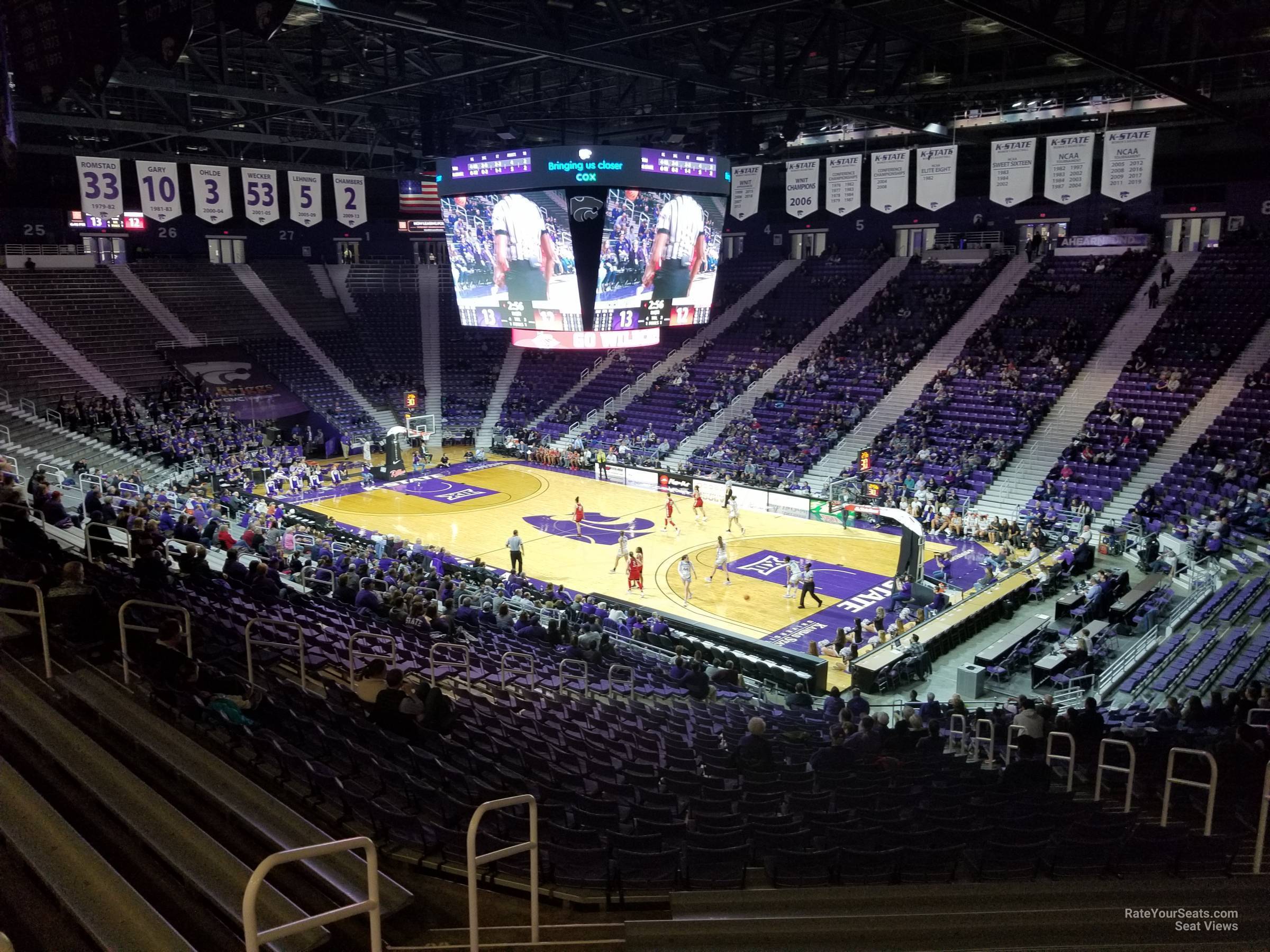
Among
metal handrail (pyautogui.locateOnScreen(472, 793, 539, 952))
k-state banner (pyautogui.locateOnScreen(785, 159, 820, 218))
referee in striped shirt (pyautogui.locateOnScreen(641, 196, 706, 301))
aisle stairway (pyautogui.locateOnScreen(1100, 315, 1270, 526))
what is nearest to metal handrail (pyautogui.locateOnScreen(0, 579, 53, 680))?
metal handrail (pyautogui.locateOnScreen(472, 793, 539, 952))

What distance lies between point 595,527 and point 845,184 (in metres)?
12.8

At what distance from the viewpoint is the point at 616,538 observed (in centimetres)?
2964

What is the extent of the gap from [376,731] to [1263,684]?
12889mm

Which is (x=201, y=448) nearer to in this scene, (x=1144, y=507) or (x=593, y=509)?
(x=593, y=509)

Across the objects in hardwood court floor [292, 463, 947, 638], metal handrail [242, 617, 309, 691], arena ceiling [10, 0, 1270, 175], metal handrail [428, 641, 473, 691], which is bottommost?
hardwood court floor [292, 463, 947, 638]

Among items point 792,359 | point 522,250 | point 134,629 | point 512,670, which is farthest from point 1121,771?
point 792,359

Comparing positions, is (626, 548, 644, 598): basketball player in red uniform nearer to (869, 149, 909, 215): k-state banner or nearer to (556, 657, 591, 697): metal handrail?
(556, 657, 591, 697): metal handrail

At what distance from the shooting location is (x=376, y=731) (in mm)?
7426

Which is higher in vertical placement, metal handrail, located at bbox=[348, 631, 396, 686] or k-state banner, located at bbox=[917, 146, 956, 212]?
k-state banner, located at bbox=[917, 146, 956, 212]

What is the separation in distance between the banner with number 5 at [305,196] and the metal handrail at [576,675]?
19576 millimetres

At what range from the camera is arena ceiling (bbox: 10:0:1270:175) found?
684 inches

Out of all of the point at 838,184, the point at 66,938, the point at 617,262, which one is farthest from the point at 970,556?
the point at 66,938

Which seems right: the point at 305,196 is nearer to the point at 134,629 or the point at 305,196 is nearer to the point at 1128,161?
the point at 1128,161

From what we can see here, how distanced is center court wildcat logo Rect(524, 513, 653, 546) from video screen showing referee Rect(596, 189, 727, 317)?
7214mm
